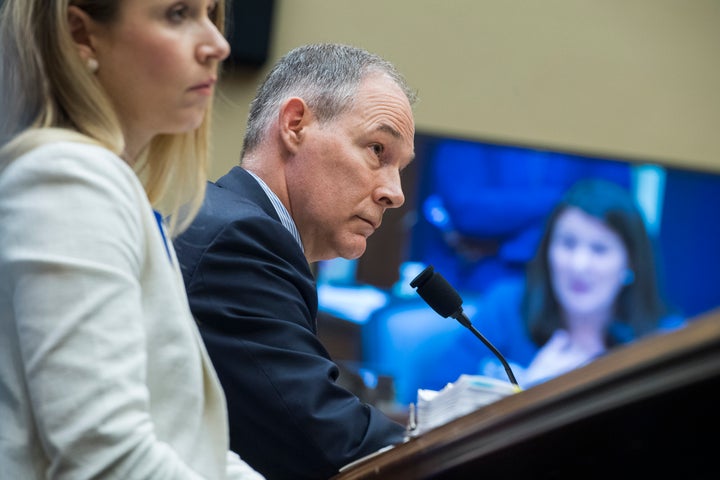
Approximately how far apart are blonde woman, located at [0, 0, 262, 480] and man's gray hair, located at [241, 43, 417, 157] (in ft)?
2.94

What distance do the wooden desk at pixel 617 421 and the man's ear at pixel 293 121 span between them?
1.15 m

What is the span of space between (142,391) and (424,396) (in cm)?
53

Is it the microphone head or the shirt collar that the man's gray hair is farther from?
the microphone head

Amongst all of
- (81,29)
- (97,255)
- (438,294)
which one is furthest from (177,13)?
(438,294)

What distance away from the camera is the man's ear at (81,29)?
42.2 inches

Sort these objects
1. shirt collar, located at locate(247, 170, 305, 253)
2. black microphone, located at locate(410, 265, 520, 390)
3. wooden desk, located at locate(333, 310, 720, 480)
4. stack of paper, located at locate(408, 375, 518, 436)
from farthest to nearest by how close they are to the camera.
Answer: shirt collar, located at locate(247, 170, 305, 253) → black microphone, located at locate(410, 265, 520, 390) → stack of paper, located at locate(408, 375, 518, 436) → wooden desk, located at locate(333, 310, 720, 480)

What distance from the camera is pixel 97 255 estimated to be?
0.91 metres

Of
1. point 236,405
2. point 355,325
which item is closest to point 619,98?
point 355,325

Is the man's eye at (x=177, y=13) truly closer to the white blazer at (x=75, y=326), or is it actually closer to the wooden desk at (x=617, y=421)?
the white blazer at (x=75, y=326)

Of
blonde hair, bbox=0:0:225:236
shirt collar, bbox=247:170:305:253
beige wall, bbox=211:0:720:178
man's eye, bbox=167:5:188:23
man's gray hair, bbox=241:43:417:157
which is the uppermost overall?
beige wall, bbox=211:0:720:178

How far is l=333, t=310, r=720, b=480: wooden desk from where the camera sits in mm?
755

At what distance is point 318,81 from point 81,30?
1027mm

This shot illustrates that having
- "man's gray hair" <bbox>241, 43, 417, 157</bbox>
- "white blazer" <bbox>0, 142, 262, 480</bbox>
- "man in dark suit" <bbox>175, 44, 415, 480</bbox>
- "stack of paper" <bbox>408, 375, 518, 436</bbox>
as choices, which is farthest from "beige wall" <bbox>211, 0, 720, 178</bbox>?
"white blazer" <bbox>0, 142, 262, 480</bbox>

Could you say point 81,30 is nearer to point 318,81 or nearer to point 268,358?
point 268,358
